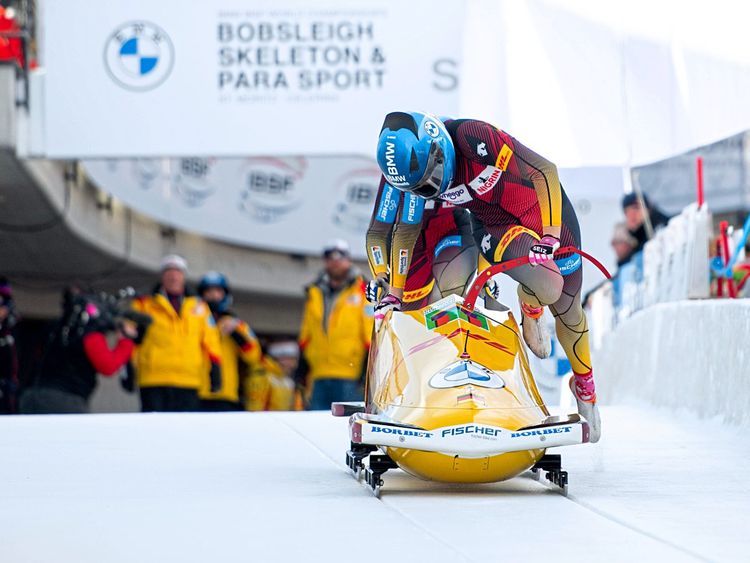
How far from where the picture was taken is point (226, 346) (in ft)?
28.9

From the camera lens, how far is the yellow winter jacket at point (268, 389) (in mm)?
9297

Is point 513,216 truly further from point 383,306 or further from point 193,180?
point 193,180

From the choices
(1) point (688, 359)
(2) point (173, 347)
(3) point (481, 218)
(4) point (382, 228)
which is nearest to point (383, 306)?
(4) point (382, 228)

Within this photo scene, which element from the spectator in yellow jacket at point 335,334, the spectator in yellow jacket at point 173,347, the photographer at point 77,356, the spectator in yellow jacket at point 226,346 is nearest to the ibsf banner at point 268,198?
the spectator in yellow jacket at point 226,346

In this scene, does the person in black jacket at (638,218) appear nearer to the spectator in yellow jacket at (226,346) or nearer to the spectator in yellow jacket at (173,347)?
the spectator in yellow jacket at (226,346)

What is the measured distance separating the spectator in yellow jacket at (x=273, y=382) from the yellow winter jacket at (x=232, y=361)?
0.92ft

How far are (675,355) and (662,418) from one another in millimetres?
422

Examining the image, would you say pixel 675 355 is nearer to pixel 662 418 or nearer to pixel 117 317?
pixel 662 418

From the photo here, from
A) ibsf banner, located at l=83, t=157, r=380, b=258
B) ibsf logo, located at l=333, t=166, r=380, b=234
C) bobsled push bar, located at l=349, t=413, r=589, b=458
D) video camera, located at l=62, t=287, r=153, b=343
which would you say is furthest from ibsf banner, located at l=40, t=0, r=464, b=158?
bobsled push bar, located at l=349, t=413, r=589, b=458

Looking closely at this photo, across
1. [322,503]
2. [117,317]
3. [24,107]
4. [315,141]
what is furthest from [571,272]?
[24,107]

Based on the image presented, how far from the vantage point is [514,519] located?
315 cm

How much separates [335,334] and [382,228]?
3.57m

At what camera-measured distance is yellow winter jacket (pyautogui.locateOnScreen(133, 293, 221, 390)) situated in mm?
8062

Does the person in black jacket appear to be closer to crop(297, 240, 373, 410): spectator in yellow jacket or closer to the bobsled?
crop(297, 240, 373, 410): spectator in yellow jacket
